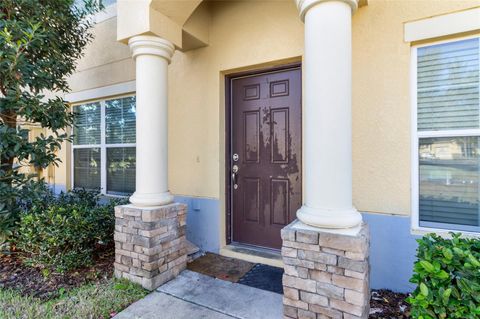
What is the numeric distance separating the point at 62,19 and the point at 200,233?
3317mm

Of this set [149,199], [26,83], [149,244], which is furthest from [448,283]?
[26,83]

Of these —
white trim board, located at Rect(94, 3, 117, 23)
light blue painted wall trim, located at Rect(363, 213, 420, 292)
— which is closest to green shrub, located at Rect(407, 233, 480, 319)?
light blue painted wall trim, located at Rect(363, 213, 420, 292)

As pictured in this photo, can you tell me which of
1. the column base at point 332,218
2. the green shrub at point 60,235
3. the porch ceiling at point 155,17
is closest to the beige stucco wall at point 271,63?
the porch ceiling at point 155,17

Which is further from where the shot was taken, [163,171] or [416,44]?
[163,171]

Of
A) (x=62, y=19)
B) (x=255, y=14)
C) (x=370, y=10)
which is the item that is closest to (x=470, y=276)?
(x=370, y=10)

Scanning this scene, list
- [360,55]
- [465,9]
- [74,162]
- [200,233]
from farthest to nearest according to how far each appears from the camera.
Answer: [74,162] → [200,233] → [360,55] → [465,9]

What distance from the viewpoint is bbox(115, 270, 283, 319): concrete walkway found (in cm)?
230

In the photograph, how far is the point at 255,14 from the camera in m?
3.28

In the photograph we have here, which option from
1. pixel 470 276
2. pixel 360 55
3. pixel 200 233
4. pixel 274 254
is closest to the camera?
pixel 470 276

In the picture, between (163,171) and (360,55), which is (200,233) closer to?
(163,171)

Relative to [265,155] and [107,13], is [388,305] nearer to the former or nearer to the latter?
[265,155]

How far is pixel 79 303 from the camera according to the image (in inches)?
94.2

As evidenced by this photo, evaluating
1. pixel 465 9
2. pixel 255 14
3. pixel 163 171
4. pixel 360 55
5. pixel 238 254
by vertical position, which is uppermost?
pixel 255 14

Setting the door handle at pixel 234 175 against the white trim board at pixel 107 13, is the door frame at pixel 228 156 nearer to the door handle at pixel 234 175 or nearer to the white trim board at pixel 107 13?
the door handle at pixel 234 175
